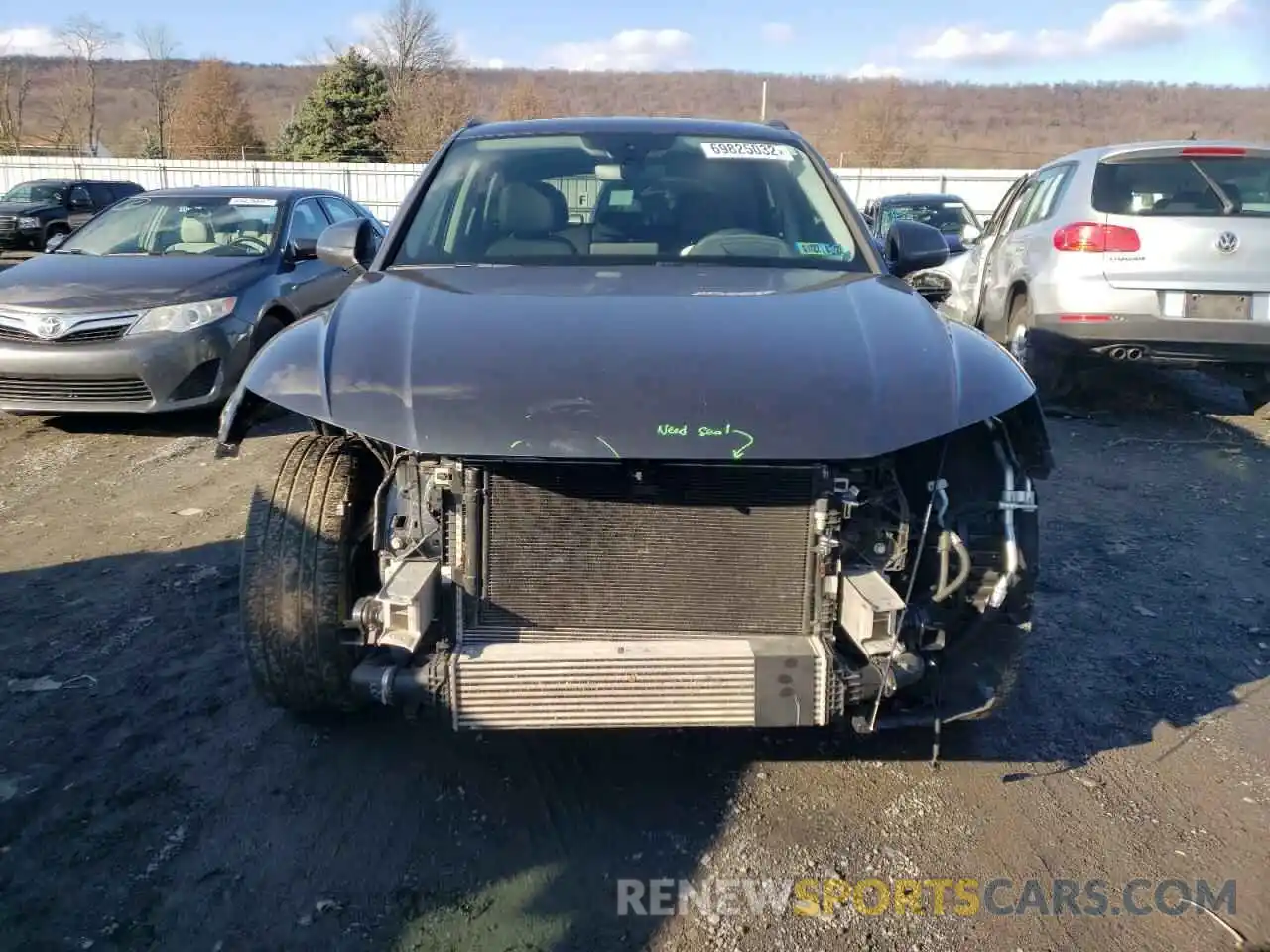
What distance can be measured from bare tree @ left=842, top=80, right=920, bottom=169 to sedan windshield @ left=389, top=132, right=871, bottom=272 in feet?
126

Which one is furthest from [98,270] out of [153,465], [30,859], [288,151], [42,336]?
[288,151]

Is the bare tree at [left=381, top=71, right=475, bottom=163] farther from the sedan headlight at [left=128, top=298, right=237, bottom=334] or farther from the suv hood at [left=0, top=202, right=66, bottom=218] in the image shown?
the sedan headlight at [left=128, top=298, right=237, bottom=334]

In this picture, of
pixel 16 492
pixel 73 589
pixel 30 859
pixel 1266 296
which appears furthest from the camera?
pixel 1266 296

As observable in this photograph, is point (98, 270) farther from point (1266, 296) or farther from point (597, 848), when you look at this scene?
point (1266, 296)

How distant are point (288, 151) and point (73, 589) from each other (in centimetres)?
4631

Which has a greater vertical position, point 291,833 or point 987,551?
point 987,551

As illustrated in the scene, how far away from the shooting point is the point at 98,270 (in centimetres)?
682

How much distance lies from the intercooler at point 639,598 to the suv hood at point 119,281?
471cm

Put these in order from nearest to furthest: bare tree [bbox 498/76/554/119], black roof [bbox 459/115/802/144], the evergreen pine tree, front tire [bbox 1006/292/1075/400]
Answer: black roof [bbox 459/115/802/144] < front tire [bbox 1006/292/1075/400] < the evergreen pine tree < bare tree [bbox 498/76/554/119]

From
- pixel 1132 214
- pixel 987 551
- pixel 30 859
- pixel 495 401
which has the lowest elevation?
pixel 30 859

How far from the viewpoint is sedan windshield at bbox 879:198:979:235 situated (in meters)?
15.0

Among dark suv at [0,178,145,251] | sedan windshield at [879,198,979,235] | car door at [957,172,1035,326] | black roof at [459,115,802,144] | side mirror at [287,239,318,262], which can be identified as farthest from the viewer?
dark suv at [0,178,145,251]

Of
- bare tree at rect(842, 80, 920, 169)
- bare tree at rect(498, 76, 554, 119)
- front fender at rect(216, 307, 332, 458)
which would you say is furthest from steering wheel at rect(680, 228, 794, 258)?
bare tree at rect(498, 76, 554, 119)

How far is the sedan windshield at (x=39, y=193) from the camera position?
2064 cm
